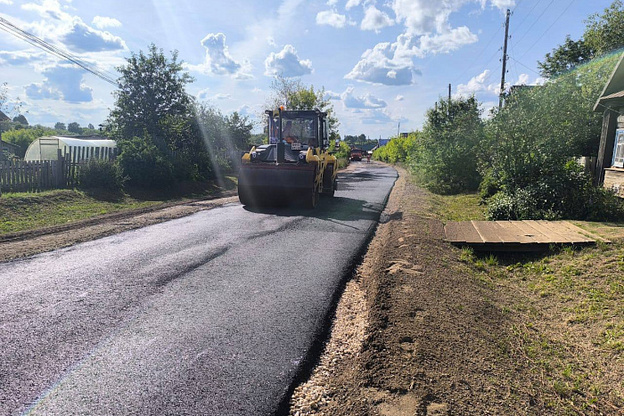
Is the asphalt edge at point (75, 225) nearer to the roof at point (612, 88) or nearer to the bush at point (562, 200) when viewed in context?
the bush at point (562, 200)

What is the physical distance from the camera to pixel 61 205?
11.7 metres

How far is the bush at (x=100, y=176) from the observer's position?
1393 centimetres

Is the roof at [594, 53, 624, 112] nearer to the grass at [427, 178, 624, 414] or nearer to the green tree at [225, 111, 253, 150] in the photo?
the grass at [427, 178, 624, 414]

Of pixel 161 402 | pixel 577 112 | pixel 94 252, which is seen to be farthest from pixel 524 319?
pixel 577 112

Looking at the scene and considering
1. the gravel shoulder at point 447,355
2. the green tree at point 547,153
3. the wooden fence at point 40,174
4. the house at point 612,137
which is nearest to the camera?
the gravel shoulder at point 447,355

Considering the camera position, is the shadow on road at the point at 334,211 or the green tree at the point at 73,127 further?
the green tree at the point at 73,127

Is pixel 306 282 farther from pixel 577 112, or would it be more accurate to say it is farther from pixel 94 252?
pixel 577 112

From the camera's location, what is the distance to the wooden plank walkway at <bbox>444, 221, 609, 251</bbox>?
20.8ft

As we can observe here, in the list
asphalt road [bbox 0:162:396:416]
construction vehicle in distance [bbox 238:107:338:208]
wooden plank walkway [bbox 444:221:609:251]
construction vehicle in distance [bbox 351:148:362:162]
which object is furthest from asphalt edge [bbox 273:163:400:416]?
construction vehicle in distance [bbox 351:148:362:162]

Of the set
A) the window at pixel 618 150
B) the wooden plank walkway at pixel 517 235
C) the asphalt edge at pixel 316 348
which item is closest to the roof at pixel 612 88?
the window at pixel 618 150

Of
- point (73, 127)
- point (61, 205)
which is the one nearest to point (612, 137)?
point (61, 205)

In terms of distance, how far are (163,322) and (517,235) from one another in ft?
18.6

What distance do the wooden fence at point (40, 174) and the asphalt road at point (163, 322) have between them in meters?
7.07

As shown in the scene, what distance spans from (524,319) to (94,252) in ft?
19.5
